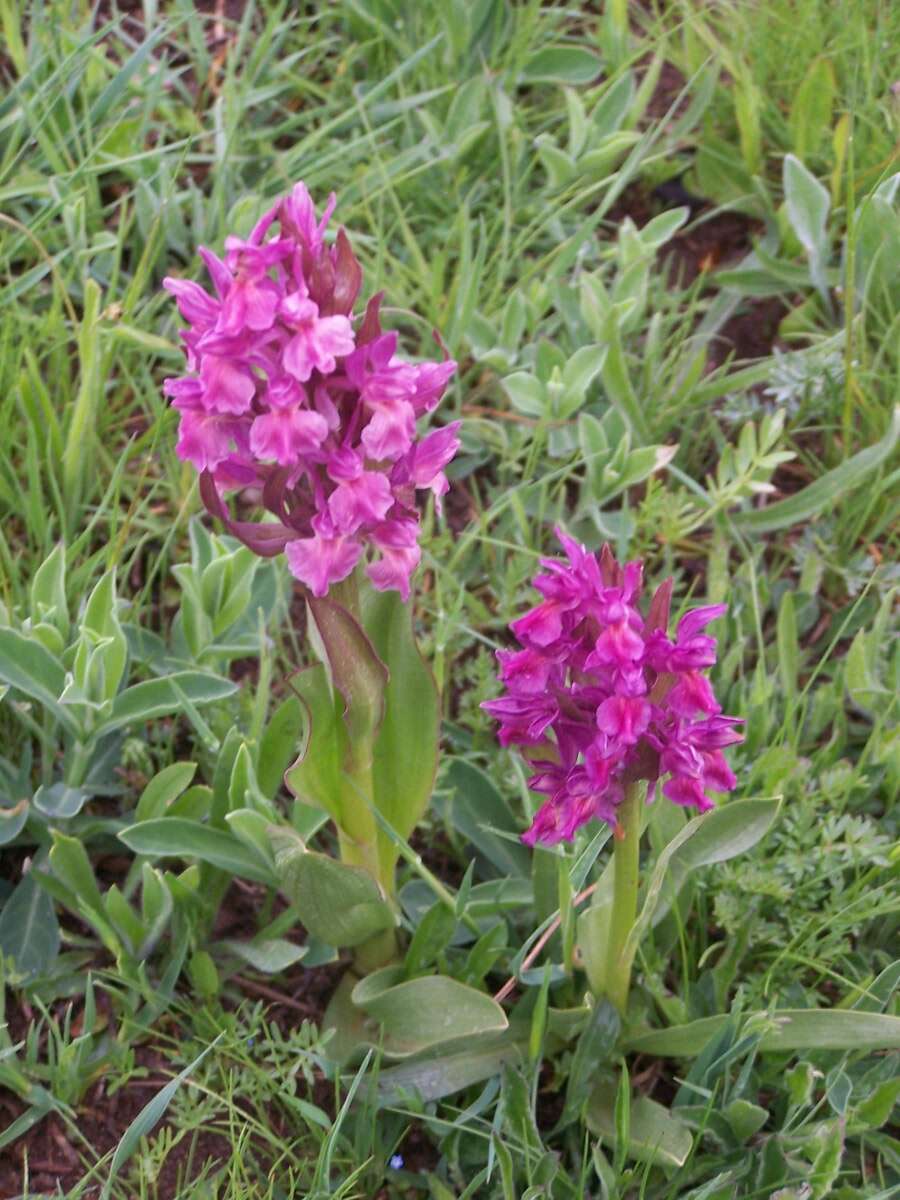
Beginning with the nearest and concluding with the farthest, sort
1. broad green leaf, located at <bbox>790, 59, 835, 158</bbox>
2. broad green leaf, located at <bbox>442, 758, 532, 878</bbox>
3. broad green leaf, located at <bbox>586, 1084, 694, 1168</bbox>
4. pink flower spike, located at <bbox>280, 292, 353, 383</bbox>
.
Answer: pink flower spike, located at <bbox>280, 292, 353, 383</bbox> < broad green leaf, located at <bbox>586, 1084, 694, 1168</bbox> < broad green leaf, located at <bbox>442, 758, 532, 878</bbox> < broad green leaf, located at <bbox>790, 59, 835, 158</bbox>

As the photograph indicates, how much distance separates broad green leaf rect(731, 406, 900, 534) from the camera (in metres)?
2.50

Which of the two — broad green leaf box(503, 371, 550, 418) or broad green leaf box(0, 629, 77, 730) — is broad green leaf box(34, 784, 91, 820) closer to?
broad green leaf box(0, 629, 77, 730)

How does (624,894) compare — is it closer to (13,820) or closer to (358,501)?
(358,501)

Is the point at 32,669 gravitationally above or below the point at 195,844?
above

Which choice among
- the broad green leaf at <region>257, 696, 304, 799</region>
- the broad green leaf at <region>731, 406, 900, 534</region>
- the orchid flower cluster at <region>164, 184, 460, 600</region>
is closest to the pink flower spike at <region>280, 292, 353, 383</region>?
the orchid flower cluster at <region>164, 184, 460, 600</region>

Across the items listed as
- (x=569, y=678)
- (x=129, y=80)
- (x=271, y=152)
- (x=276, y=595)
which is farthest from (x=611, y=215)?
(x=569, y=678)

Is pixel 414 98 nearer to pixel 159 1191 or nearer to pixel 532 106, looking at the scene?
pixel 532 106

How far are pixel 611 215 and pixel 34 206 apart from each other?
4.15 ft

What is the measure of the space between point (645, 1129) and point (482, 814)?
1.75 feet

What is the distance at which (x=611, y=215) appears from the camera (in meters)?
3.22

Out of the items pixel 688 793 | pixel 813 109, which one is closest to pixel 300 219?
pixel 688 793

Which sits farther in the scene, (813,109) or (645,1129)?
(813,109)

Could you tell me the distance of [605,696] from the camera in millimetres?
1682

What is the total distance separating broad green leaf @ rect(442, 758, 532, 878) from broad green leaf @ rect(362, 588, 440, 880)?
0.17m
